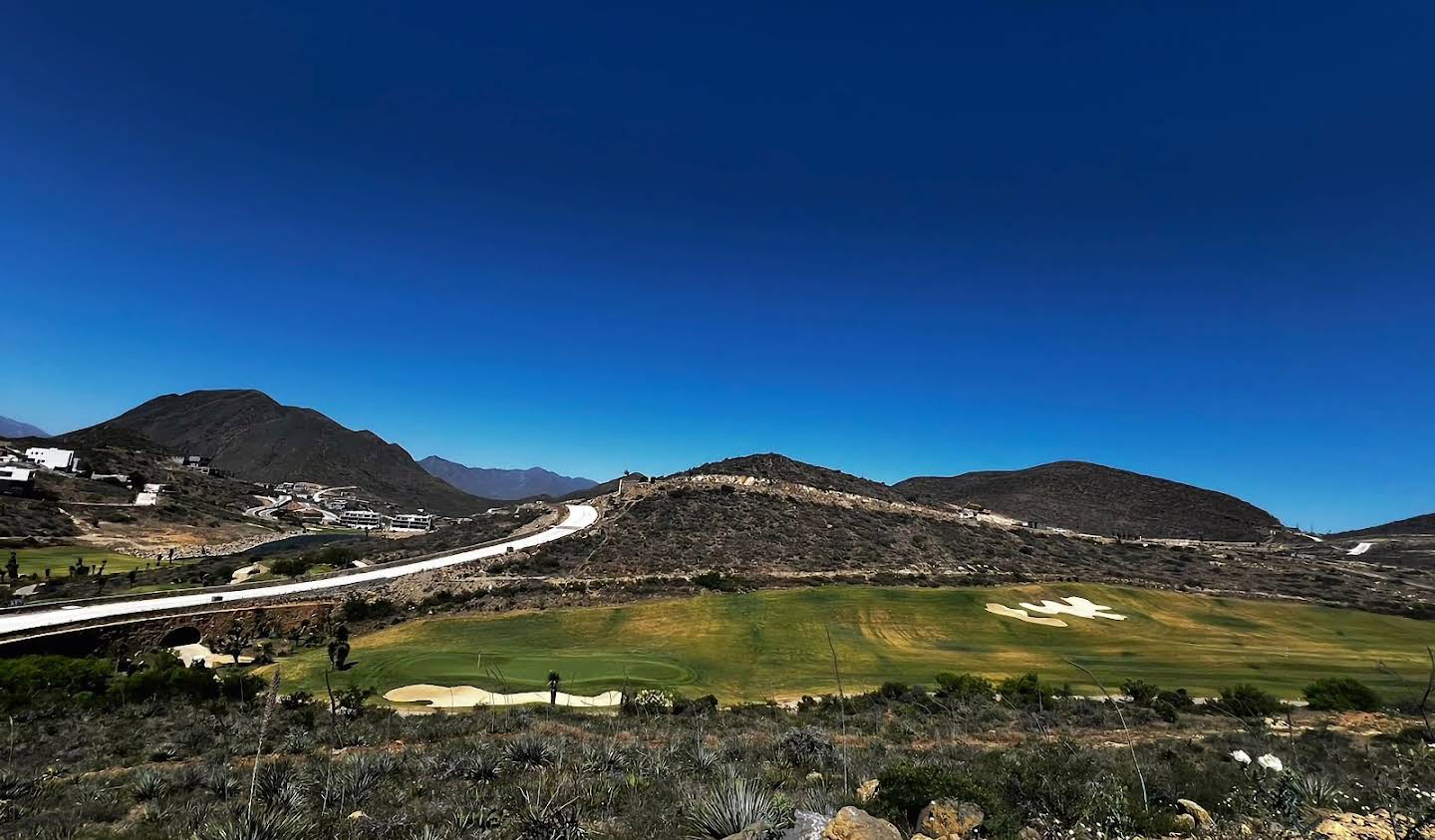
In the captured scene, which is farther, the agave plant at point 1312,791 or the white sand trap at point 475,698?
the white sand trap at point 475,698

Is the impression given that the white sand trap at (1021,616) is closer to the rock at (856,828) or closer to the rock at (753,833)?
the rock at (856,828)

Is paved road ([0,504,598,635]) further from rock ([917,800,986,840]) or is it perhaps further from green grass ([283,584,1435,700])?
rock ([917,800,986,840])

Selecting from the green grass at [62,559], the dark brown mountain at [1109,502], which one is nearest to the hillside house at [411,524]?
the green grass at [62,559]

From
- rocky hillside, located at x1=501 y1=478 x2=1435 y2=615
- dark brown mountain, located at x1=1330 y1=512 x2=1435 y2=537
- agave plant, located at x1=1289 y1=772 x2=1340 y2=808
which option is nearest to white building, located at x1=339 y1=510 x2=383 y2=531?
rocky hillside, located at x1=501 y1=478 x2=1435 y2=615

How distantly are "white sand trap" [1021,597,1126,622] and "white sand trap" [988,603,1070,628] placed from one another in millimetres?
1415

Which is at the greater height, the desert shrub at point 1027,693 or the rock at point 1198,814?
the rock at point 1198,814

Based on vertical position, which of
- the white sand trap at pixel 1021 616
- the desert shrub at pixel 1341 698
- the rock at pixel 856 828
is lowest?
the white sand trap at pixel 1021 616

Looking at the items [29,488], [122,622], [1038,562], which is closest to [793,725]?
[122,622]

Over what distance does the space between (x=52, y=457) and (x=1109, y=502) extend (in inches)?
7129

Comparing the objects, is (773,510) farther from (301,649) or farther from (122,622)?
(122,622)

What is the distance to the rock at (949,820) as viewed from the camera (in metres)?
6.66

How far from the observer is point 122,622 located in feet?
77.2

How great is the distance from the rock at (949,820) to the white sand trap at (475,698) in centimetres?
1286

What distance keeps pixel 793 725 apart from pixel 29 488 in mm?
103506
